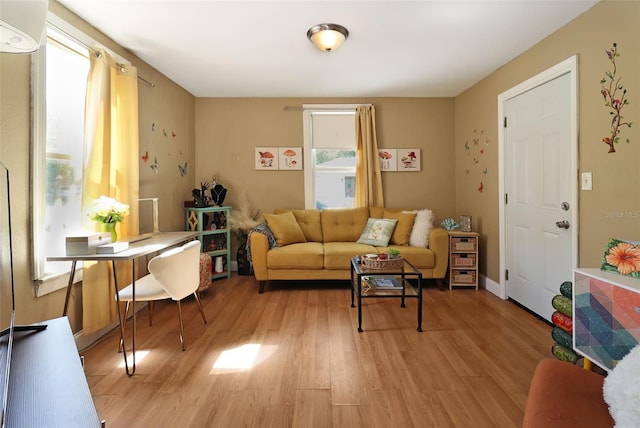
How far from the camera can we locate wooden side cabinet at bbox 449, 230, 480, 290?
11.9 feet

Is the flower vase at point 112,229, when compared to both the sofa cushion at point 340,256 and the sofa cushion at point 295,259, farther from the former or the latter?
the sofa cushion at point 340,256

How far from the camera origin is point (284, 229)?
152 inches

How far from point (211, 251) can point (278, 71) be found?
2.27 m

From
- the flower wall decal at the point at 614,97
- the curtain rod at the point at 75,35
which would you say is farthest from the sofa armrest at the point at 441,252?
the curtain rod at the point at 75,35

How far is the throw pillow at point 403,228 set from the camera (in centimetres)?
394

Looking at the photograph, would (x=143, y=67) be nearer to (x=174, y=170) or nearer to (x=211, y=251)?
(x=174, y=170)

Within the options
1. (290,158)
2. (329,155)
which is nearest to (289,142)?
(290,158)

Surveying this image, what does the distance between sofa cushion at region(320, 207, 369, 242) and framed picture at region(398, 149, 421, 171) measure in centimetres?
83

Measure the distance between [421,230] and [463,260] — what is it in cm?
57

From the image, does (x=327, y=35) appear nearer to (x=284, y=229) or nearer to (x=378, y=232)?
(x=284, y=229)

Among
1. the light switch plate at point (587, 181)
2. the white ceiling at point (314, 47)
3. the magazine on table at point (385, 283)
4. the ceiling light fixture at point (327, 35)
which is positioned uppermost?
the white ceiling at point (314, 47)

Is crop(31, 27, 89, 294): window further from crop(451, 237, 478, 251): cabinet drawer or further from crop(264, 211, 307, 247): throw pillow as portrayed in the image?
crop(451, 237, 478, 251): cabinet drawer

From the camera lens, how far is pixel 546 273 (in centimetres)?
274

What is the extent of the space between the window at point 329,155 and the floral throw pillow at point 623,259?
10.0ft
